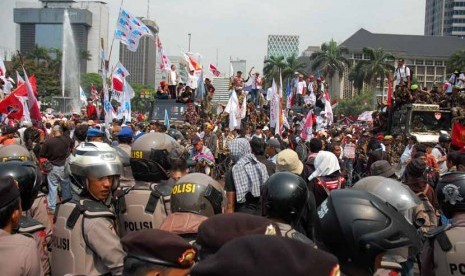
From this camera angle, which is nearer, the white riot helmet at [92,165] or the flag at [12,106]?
the white riot helmet at [92,165]

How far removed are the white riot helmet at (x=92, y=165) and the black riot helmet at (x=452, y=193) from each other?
7.15ft

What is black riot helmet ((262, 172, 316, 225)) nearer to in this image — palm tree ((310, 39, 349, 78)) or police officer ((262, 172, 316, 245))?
police officer ((262, 172, 316, 245))

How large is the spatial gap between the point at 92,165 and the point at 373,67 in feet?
259

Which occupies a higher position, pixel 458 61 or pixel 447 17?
pixel 447 17

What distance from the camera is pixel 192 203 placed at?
4051 millimetres

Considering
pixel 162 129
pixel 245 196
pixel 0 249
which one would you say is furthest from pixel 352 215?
pixel 162 129

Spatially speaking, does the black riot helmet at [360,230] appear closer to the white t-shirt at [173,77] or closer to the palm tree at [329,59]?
the white t-shirt at [173,77]

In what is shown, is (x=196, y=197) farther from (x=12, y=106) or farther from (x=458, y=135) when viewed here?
(x=12, y=106)

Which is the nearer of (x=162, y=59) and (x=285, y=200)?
(x=285, y=200)

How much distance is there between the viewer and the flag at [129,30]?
16.9 m

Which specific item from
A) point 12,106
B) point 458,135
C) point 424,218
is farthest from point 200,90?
point 424,218

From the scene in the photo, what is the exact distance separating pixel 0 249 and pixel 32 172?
134 cm

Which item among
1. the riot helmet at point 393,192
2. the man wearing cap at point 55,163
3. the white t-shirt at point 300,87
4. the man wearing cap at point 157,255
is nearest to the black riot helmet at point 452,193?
the riot helmet at point 393,192

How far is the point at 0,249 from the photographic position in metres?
3.07
